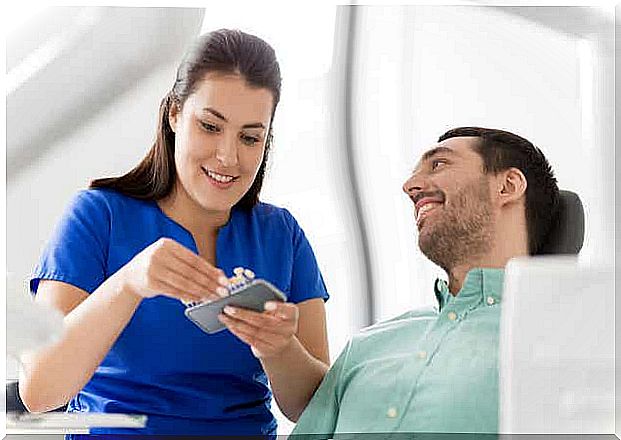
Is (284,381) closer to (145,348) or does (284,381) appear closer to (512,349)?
(145,348)

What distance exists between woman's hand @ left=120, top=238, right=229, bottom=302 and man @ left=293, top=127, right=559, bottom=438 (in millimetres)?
207

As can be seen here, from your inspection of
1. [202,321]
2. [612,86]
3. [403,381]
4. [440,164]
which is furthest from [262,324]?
[612,86]

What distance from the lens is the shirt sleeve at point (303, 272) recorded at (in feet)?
4.59

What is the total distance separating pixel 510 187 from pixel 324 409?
1.26 ft

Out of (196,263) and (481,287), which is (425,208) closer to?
(481,287)

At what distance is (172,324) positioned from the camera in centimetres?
137

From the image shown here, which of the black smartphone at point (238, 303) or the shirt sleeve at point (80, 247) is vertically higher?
the shirt sleeve at point (80, 247)

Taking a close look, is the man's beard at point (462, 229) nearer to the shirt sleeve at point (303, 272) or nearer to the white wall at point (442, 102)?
the white wall at point (442, 102)

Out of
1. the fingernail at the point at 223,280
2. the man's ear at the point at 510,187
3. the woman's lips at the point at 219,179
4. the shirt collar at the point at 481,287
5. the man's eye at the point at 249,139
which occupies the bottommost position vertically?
the shirt collar at the point at 481,287

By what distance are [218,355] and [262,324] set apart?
0.08 m

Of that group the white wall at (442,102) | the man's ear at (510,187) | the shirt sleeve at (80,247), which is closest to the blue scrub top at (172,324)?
the shirt sleeve at (80,247)

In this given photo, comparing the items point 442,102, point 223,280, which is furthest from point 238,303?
point 442,102

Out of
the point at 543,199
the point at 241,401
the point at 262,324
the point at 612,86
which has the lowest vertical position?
the point at 241,401

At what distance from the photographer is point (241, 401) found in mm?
1405
